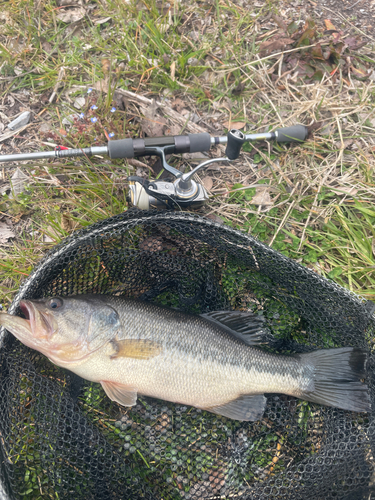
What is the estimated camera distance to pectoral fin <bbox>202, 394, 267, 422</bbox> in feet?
8.59

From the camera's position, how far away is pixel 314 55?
3.78m

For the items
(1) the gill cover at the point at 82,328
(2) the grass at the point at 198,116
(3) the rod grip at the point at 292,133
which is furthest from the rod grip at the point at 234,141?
(1) the gill cover at the point at 82,328

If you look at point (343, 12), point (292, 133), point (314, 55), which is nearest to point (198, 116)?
point (292, 133)

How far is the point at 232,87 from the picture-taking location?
12.3ft

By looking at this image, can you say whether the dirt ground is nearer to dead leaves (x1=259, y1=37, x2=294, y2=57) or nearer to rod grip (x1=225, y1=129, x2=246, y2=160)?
dead leaves (x1=259, y1=37, x2=294, y2=57)

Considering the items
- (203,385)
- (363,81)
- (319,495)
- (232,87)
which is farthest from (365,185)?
(319,495)

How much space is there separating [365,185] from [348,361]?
186 cm

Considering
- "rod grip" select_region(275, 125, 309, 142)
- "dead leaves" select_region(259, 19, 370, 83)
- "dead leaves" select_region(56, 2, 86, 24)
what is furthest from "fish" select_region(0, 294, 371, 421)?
"dead leaves" select_region(56, 2, 86, 24)

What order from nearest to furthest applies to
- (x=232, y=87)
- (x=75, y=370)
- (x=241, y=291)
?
(x=75, y=370) < (x=241, y=291) < (x=232, y=87)

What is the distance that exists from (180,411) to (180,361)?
575mm

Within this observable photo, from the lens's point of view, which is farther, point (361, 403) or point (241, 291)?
point (241, 291)

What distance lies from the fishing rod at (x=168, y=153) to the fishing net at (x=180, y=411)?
10.7 inches

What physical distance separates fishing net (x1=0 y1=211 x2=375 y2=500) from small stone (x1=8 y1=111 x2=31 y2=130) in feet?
6.22

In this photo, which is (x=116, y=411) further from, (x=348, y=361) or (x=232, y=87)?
(x=232, y=87)
